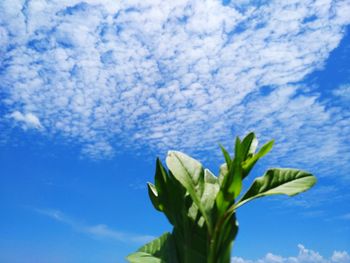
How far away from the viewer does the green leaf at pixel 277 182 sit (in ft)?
7.15

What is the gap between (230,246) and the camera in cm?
214

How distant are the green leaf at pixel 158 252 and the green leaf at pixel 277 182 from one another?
46cm

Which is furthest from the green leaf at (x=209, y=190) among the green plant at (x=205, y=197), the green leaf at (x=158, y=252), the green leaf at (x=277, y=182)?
the green leaf at (x=158, y=252)

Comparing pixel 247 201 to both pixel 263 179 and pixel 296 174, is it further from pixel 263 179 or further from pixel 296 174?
pixel 296 174

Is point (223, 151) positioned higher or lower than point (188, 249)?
higher

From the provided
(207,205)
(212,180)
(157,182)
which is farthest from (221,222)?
(157,182)

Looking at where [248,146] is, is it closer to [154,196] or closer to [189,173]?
[189,173]

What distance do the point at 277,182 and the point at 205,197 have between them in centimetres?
39

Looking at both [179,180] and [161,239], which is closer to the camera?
[179,180]

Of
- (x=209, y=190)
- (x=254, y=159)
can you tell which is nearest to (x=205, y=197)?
(x=209, y=190)

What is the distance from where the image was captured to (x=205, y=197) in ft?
7.39

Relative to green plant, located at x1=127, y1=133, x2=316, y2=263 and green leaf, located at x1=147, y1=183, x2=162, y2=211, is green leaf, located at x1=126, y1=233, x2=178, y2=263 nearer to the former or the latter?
green plant, located at x1=127, y1=133, x2=316, y2=263

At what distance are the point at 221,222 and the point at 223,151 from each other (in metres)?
0.40

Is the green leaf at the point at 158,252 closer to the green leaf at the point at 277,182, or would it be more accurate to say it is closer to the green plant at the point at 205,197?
the green plant at the point at 205,197
